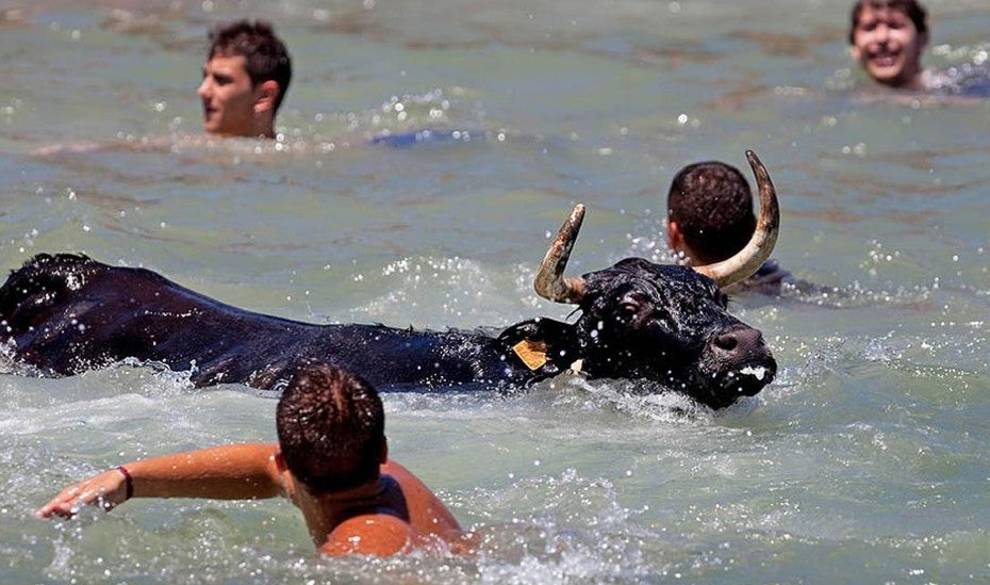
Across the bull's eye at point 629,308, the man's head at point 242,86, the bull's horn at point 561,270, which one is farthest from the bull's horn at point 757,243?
the man's head at point 242,86

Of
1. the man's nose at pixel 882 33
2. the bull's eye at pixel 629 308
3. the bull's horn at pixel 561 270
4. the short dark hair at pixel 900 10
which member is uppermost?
the short dark hair at pixel 900 10

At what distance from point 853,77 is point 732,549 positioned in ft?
32.4

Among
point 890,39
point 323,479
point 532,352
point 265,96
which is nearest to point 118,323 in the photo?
point 532,352

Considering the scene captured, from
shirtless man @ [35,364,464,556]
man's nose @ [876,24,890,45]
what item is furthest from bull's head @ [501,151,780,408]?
man's nose @ [876,24,890,45]

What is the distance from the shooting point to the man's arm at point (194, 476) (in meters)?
5.16

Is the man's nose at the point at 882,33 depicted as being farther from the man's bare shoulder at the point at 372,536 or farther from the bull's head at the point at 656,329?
the man's bare shoulder at the point at 372,536

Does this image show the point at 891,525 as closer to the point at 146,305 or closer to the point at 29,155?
the point at 146,305

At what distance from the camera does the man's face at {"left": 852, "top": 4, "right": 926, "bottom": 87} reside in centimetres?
1422

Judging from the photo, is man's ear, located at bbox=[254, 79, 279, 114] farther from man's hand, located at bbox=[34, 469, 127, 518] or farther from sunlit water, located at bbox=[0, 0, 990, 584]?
man's hand, located at bbox=[34, 469, 127, 518]

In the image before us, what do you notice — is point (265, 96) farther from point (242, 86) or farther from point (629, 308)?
point (629, 308)

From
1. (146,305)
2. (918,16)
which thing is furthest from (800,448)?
(918,16)

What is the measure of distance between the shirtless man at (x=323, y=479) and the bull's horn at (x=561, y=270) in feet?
5.10

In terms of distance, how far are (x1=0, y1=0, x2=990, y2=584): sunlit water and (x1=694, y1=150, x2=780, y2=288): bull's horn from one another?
466 mm

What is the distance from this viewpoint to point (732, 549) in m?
5.55
